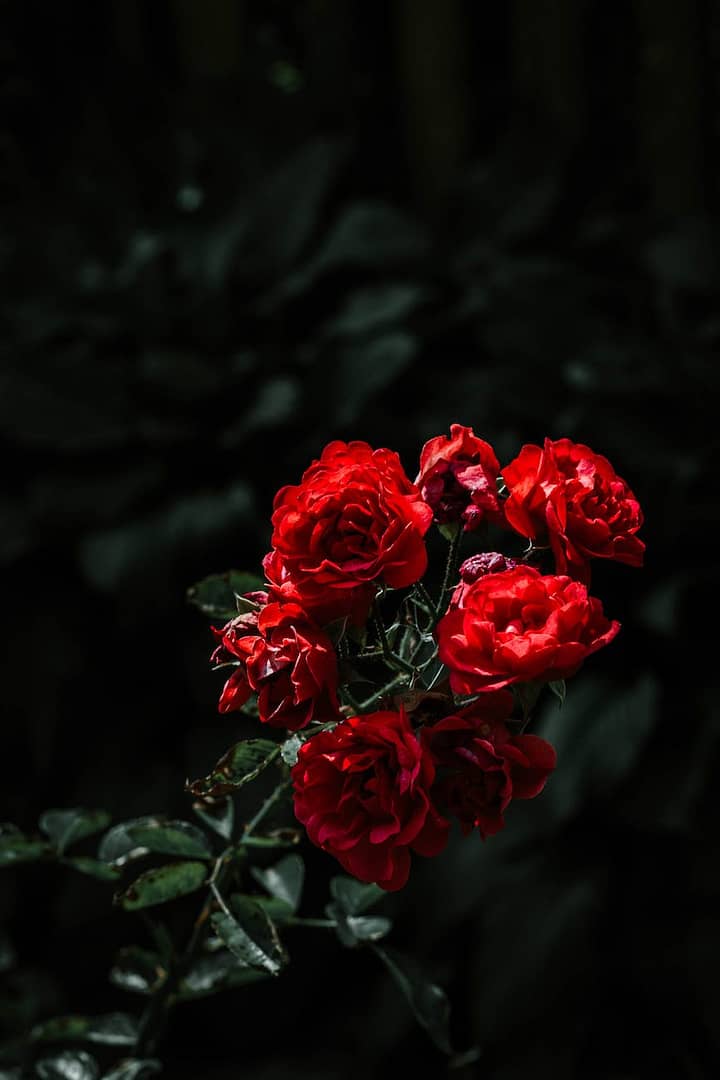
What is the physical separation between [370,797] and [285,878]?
22 cm

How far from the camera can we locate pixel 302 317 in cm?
221

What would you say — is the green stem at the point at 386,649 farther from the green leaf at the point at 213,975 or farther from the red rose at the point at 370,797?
the green leaf at the point at 213,975

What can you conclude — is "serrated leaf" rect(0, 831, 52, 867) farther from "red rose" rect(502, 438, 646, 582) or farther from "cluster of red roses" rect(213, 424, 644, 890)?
"red rose" rect(502, 438, 646, 582)

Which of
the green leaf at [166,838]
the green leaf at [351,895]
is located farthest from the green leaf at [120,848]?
the green leaf at [351,895]

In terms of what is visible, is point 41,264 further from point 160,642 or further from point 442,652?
point 442,652

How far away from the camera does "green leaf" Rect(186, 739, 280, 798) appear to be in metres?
0.53

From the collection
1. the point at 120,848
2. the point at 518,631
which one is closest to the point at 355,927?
the point at 120,848

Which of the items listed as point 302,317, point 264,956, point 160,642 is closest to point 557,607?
point 264,956

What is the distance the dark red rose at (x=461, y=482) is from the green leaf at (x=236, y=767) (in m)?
0.13

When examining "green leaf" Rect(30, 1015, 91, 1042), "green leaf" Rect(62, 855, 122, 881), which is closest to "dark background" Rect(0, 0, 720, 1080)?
"green leaf" Rect(30, 1015, 91, 1042)

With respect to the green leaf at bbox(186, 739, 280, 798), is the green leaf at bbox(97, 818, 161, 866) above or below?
below

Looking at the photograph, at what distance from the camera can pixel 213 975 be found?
26.5 inches

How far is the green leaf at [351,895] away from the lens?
0.62m

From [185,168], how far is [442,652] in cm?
211
